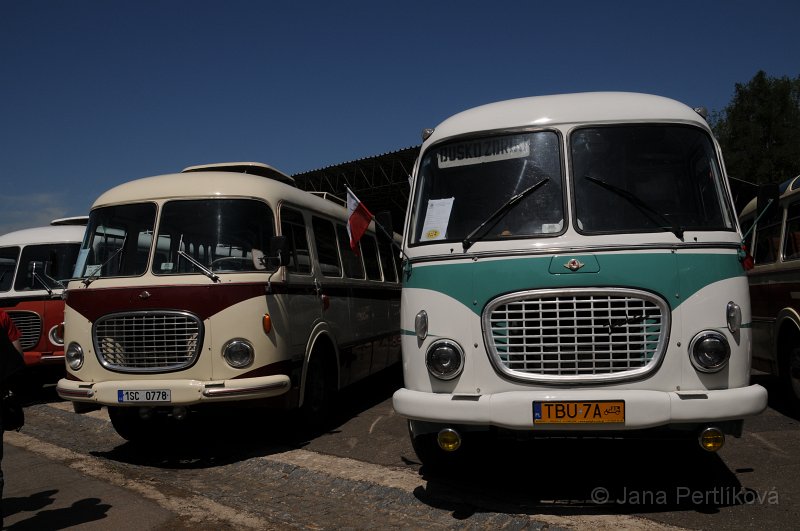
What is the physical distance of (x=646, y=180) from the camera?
5.11 m

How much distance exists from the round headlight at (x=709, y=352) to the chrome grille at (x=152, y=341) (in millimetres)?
4366

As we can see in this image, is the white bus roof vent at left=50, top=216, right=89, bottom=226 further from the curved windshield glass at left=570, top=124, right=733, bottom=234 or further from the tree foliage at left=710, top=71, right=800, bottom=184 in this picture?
the tree foliage at left=710, top=71, right=800, bottom=184

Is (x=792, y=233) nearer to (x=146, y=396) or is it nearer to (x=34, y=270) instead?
(x=146, y=396)

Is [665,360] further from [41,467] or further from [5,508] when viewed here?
[41,467]

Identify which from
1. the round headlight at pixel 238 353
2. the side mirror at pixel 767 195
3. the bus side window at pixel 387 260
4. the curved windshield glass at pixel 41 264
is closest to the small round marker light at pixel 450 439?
the round headlight at pixel 238 353

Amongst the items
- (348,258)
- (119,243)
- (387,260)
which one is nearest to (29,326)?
(119,243)

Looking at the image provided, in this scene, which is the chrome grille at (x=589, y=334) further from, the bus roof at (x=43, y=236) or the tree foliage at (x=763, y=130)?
the tree foliage at (x=763, y=130)

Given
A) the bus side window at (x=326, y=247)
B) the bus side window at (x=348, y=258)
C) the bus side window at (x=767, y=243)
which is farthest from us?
the bus side window at (x=348, y=258)

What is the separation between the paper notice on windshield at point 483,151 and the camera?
5332 millimetres

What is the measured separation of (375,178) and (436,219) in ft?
80.1

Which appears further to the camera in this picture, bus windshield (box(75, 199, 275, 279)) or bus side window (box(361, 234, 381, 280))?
bus side window (box(361, 234, 381, 280))

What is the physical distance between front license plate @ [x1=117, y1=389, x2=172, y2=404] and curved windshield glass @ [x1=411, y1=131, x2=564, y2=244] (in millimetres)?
2878

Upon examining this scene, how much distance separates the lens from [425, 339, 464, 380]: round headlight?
4.86m

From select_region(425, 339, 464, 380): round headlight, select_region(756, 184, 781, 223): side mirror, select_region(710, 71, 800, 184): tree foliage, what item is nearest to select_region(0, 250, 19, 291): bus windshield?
select_region(425, 339, 464, 380): round headlight
